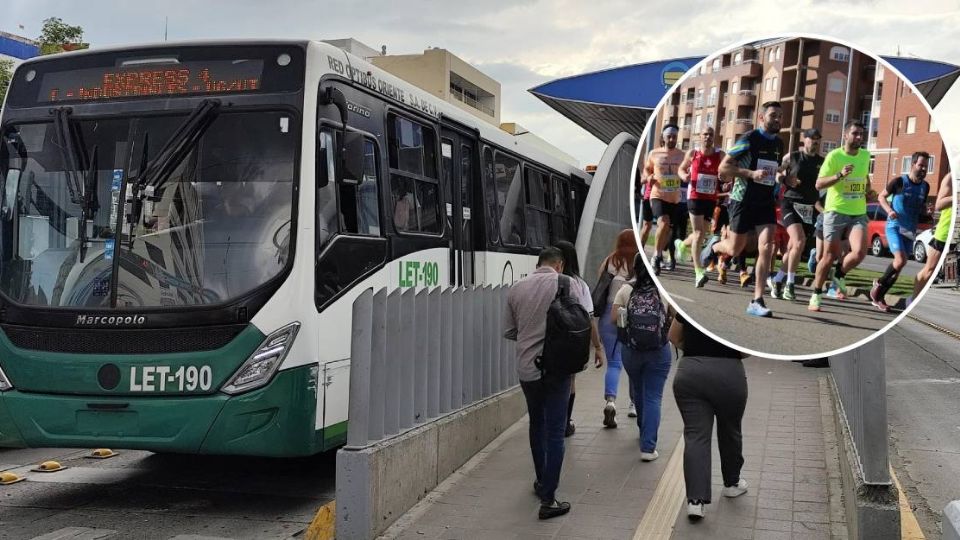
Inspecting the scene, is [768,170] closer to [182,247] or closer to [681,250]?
[681,250]

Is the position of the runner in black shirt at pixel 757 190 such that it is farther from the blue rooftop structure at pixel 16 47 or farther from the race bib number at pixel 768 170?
the blue rooftop structure at pixel 16 47

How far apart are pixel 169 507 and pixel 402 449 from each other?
1.88 metres

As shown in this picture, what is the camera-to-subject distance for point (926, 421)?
1140 centimetres

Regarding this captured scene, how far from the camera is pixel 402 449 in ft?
19.8

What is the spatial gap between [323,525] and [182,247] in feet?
7.22

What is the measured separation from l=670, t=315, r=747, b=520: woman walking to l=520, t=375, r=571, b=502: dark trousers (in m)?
0.71

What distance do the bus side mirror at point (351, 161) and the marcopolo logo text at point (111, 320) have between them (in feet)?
5.65

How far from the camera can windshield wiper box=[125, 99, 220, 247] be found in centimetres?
661

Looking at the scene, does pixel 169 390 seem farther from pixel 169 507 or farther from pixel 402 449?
pixel 402 449

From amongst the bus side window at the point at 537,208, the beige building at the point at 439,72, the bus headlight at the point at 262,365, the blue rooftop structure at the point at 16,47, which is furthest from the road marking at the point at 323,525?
the beige building at the point at 439,72

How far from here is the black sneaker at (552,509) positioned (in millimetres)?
5938

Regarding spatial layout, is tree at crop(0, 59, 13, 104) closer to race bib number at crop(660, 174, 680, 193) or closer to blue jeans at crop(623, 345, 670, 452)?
blue jeans at crop(623, 345, 670, 452)

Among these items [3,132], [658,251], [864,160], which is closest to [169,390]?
[3,132]

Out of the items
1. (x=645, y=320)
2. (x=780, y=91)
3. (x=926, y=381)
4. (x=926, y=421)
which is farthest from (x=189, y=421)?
(x=926, y=381)
